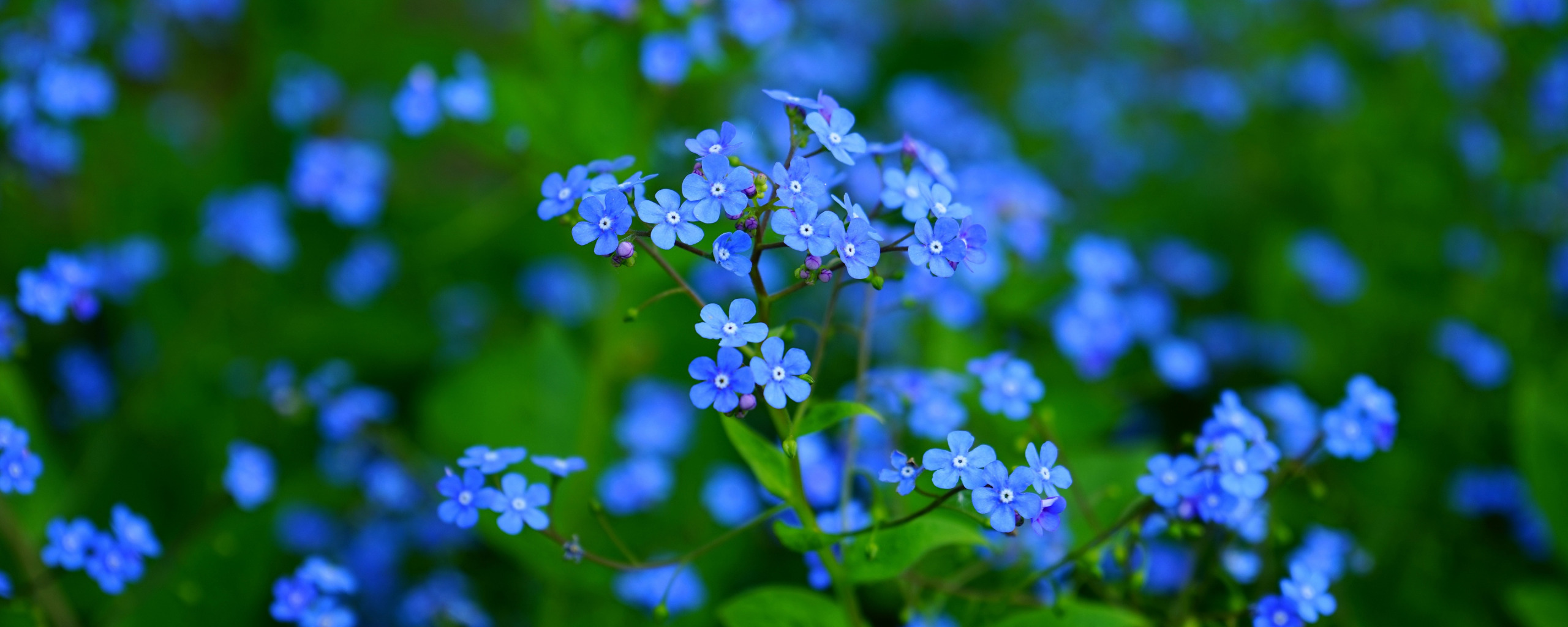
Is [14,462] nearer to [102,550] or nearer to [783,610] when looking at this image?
[102,550]

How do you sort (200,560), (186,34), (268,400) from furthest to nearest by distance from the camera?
(186,34) → (268,400) → (200,560)

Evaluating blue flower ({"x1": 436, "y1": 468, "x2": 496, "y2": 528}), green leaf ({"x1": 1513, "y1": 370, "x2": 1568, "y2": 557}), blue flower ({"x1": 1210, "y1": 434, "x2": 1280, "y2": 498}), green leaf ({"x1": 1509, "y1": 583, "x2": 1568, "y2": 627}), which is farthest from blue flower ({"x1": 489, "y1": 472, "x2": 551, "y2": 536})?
green leaf ({"x1": 1513, "y1": 370, "x2": 1568, "y2": 557})

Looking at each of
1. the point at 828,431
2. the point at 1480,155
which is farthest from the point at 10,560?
the point at 1480,155

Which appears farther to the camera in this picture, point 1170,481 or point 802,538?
point 1170,481

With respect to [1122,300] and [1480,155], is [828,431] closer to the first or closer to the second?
[1122,300]

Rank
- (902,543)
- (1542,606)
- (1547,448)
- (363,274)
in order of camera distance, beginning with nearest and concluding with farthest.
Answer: (902,543) < (1542,606) < (1547,448) < (363,274)

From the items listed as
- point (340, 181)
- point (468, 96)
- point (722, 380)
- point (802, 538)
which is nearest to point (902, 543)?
point (802, 538)

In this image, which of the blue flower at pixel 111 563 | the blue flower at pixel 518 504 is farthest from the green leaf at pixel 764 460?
the blue flower at pixel 111 563
